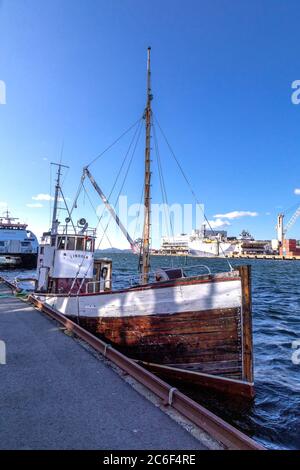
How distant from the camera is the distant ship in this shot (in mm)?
59631

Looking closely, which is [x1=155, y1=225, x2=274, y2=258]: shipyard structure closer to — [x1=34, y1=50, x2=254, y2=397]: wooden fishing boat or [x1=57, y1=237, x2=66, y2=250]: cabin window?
[x1=57, y1=237, x2=66, y2=250]: cabin window

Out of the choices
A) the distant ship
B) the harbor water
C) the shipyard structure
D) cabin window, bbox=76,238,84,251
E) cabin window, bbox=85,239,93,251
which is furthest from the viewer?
the shipyard structure

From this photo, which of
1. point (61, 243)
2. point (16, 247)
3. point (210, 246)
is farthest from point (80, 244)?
point (210, 246)

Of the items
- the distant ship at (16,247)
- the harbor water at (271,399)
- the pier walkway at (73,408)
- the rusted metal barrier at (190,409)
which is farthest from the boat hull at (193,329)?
the distant ship at (16,247)

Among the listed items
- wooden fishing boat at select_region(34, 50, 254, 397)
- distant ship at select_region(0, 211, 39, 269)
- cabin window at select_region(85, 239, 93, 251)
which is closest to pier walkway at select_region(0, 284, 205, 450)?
wooden fishing boat at select_region(34, 50, 254, 397)

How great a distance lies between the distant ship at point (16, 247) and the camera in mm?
59631

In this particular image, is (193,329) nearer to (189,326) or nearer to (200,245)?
(189,326)

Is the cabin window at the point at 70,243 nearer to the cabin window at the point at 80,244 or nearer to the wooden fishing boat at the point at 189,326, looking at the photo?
the cabin window at the point at 80,244

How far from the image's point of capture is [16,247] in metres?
60.4

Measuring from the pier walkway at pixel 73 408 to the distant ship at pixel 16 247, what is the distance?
57225 millimetres

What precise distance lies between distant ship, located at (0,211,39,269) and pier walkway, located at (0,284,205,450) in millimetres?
57225

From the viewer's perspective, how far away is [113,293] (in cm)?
970
